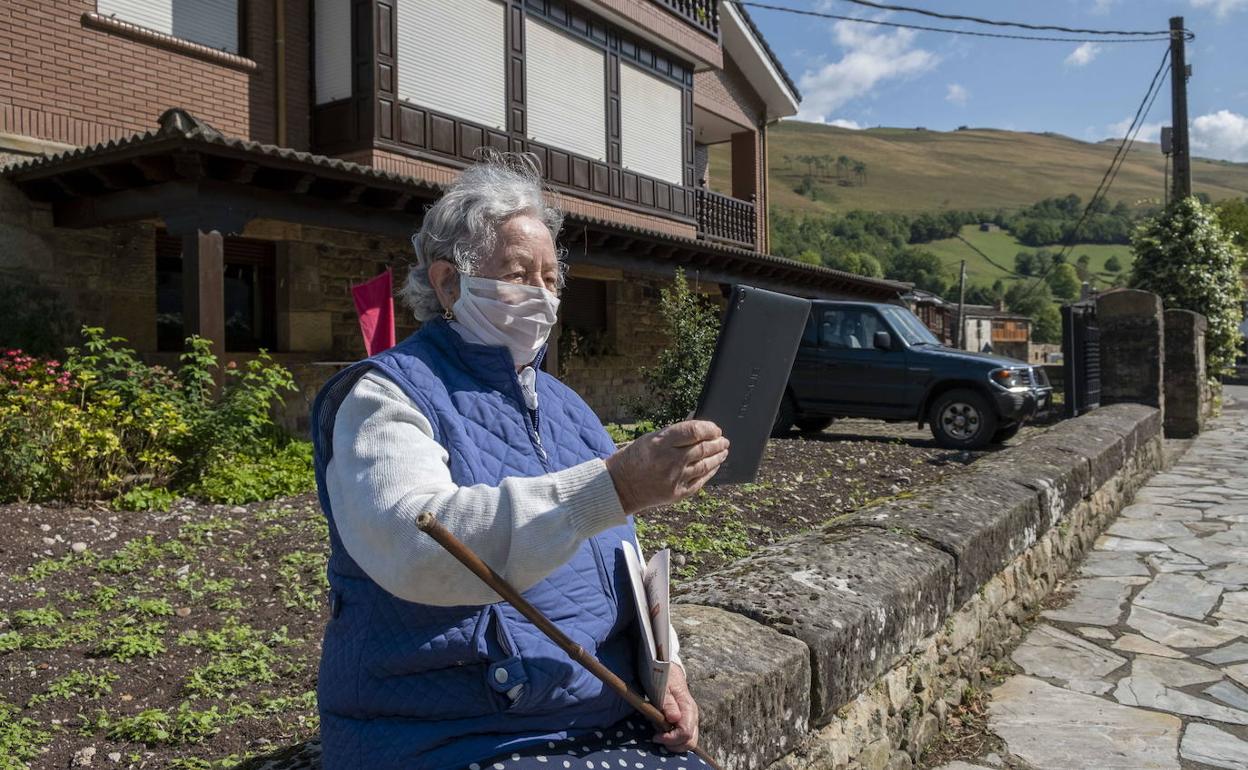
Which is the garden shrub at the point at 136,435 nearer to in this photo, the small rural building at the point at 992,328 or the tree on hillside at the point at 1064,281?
the small rural building at the point at 992,328

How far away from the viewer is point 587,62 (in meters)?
14.2

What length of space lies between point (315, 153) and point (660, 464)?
1096cm

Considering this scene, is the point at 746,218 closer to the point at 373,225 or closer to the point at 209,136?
the point at 373,225

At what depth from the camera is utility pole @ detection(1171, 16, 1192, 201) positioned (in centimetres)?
1762

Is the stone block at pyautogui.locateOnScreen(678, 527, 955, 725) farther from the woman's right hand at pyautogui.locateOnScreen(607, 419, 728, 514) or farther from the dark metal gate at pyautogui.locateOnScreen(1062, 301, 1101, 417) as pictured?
the dark metal gate at pyautogui.locateOnScreen(1062, 301, 1101, 417)

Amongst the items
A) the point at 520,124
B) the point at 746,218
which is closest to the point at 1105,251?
the point at 746,218

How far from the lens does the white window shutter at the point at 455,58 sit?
11258mm

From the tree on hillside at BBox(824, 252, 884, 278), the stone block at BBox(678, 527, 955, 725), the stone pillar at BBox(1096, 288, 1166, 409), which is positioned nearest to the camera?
the stone block at BBox(678, 527, 955, 725)

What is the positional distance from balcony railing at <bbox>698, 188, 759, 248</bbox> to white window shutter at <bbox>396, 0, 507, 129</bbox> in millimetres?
5728

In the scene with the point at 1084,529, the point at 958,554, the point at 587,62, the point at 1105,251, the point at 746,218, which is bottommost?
the point at 1084,529

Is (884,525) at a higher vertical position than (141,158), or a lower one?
lower

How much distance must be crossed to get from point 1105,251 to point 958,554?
118231 mm

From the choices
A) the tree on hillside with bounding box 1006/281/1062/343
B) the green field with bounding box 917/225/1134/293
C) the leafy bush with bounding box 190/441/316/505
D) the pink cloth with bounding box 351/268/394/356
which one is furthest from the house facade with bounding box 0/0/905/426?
the green field with bounding box 917/225/1134/293

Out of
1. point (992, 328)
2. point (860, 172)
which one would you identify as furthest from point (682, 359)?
point (860, 172)
